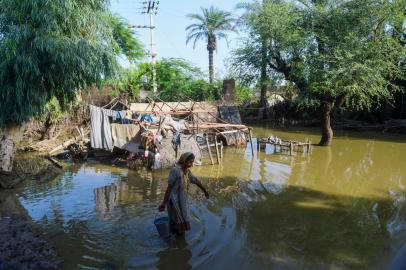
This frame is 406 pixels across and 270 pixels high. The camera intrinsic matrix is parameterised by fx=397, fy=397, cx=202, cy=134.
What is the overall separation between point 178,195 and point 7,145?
632cm

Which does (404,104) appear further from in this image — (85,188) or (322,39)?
(85,188)

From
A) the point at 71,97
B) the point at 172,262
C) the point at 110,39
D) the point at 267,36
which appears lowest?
the point at 172,262

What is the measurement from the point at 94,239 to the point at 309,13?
526 inches

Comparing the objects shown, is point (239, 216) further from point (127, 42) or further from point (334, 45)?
point (127, 42)

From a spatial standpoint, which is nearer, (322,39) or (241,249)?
(241,249)

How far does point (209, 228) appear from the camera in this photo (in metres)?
7.54

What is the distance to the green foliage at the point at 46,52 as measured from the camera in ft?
30.9

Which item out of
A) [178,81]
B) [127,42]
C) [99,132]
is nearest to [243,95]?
[178,81]

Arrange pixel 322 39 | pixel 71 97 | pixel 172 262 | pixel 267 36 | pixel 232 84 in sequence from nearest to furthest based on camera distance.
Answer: pixel 172 262 < pixel 71 97 < pixel 322 39 < pixel 267 36 < pixel 232 84

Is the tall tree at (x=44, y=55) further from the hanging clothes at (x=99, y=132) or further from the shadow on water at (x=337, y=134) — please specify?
the shadow on water at (x=337, y=134)

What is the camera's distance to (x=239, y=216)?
27.3 feet

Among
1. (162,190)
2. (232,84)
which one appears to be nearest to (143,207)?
(162,190)

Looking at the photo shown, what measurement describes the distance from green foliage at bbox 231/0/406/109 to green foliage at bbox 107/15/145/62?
32.6ft

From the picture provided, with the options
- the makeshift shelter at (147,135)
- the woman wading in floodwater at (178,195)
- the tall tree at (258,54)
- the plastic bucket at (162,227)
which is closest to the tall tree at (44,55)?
the makeshift shelter at (147,135)
